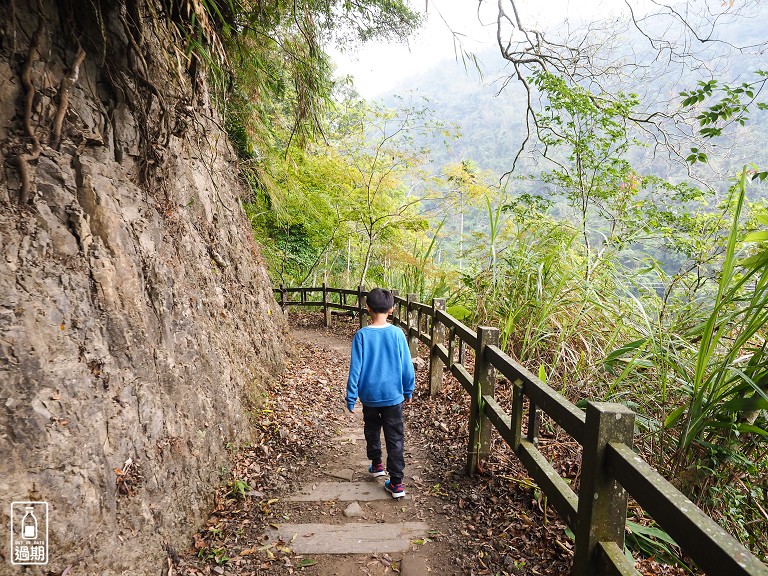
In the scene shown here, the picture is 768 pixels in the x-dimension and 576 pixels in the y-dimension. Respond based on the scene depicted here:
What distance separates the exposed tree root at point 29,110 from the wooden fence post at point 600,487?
3073 millimetres

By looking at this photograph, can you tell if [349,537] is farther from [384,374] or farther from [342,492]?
[384,374]

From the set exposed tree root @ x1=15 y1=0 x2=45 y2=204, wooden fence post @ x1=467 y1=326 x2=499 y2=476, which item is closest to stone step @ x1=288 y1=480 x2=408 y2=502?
wooden fence post @ x1=467 y1=326 x2=499 y2=476

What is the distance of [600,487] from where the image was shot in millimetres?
1767

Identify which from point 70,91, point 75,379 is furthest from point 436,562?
point 70,91

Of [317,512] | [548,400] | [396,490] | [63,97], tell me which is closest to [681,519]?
[548,400]

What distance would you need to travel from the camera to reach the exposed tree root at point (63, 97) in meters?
2.45

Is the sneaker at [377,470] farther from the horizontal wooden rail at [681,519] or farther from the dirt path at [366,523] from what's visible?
the horizontal wooden rail at [681,519]

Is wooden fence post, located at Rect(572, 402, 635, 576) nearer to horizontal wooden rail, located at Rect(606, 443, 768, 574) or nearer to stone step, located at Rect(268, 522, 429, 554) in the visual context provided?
horizontal wooden rail, located at Rect(606, 443, 768, 574)

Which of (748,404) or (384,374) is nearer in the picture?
(748,404)

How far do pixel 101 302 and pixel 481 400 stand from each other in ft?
9.35

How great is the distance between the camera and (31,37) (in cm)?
241

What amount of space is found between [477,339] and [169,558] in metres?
2.63

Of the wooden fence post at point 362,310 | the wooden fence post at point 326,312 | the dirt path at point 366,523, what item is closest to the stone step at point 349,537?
the dirt path at point 366,523

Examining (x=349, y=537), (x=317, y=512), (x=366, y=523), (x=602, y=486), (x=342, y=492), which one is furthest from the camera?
(x=342, y=492)
